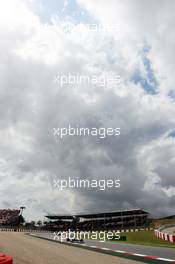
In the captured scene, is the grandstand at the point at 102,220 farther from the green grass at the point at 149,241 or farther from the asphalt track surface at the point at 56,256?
the asphalt track surface at the point at 56,256

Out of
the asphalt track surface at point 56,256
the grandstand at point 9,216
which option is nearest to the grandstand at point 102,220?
the grandstand at point 9,216

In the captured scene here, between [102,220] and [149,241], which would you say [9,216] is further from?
[149,241]

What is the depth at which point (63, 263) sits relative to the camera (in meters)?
10.6

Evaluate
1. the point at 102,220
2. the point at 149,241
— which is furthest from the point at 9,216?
the point at 149,241

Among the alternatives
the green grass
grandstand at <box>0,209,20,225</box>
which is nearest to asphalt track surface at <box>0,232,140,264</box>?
the green grass

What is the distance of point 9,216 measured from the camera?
144 metres

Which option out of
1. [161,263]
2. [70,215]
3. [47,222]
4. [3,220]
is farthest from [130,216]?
[161,263]

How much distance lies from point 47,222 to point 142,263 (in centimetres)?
10942

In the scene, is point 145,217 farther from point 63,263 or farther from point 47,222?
point 63,263

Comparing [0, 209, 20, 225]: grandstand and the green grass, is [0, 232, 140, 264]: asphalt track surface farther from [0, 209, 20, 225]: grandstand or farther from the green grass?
[0, 209, 20, 225]: grandstand

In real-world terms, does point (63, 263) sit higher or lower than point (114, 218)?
lower

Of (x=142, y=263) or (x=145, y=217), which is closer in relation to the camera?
(x=142, y=263)

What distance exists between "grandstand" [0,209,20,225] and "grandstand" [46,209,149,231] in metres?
30.8

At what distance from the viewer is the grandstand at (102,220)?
97938mm
